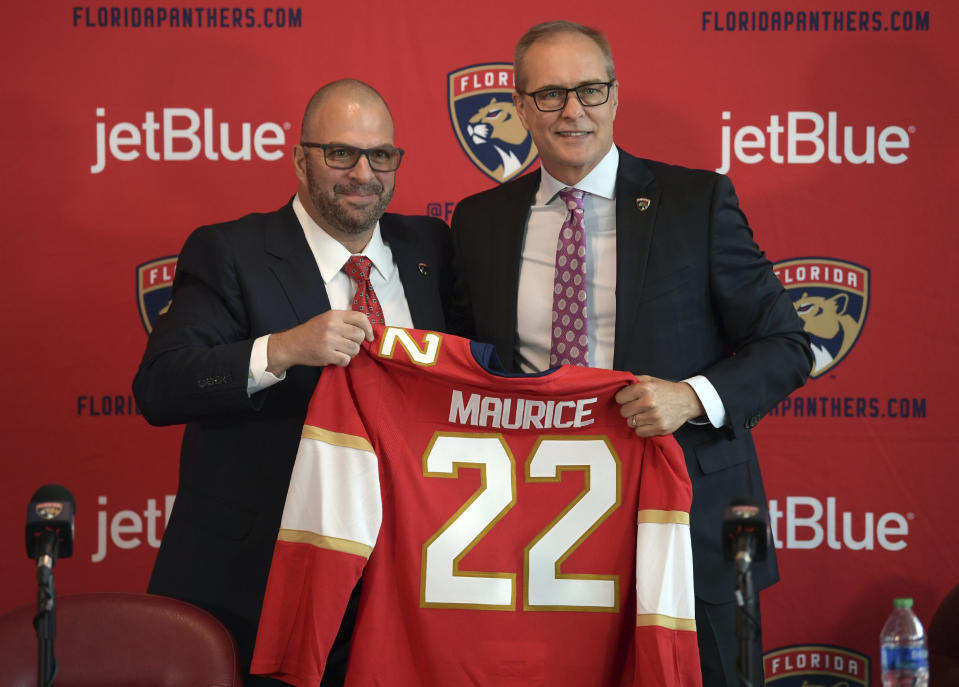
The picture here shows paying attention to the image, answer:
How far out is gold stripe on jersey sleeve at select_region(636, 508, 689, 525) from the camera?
2.08 m

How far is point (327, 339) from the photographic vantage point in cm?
210

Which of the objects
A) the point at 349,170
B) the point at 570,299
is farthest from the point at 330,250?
the point at 570,299

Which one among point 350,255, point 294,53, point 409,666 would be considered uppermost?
point 294,53

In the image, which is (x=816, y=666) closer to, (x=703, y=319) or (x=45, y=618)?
(x=703, y=319)

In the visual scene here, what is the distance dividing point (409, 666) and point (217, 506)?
2.00 feet

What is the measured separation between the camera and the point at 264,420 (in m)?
2.39

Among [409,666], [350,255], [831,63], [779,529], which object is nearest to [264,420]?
[350,255]

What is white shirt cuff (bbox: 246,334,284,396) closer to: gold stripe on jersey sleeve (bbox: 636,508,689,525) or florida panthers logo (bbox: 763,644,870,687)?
gold stripe on jersey sleeve (bbox: 636,508,689,525)

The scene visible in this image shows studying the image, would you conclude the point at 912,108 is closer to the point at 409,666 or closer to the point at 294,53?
the point at 294,53

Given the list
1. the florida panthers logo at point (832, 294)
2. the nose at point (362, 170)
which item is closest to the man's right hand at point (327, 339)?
the nose at point (362, 170)

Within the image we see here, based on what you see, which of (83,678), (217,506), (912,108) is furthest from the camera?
(912,108)

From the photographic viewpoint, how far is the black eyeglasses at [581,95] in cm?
238

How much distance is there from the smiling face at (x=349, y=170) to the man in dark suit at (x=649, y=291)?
0.33 meters

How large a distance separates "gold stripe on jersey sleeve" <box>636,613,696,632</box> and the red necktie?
37.0 inches
